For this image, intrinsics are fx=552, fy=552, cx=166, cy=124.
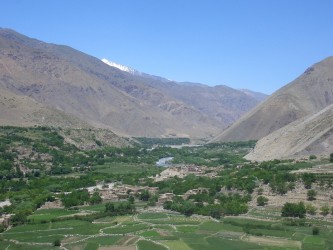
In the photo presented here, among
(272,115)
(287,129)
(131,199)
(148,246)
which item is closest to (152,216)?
(131,199)

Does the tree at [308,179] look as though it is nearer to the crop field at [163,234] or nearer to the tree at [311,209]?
the tree at [311,209]

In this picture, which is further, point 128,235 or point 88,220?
point 88,220

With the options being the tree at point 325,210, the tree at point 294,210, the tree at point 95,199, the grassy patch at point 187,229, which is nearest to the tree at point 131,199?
the tree at point 95,199

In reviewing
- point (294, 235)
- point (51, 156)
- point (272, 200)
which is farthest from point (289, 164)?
point (51, 156)

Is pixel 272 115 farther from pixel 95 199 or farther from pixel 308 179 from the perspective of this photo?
pixel 95 199

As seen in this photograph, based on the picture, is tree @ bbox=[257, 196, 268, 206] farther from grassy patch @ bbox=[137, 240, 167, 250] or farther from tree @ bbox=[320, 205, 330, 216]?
grassy patch @ bbox=[137, 240, 167, 250]

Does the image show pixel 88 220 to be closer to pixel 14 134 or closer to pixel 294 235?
pixel 294 235
